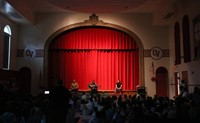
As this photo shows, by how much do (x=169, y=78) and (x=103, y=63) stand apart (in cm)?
460

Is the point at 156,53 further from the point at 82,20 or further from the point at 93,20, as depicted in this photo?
the point at 82,20

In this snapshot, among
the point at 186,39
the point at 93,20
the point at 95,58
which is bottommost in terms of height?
the point at 95,58

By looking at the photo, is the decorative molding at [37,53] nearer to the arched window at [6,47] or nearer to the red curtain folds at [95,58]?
the red curtain folds at [95,58]

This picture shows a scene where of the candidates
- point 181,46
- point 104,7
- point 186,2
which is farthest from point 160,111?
point 104,7

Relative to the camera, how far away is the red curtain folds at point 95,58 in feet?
59.8

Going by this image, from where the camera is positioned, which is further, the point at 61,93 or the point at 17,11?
the point at 17,11

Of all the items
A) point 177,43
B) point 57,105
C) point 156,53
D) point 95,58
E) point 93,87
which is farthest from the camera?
point 95,58

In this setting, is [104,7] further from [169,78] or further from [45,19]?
[169,78]

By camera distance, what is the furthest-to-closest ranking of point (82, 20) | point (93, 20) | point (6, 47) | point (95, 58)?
point (95, 58) < point (82, 20) < point (93, 20) < point (6, 47)

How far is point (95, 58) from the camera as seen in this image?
18375 mm

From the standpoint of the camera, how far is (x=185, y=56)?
1443 cm

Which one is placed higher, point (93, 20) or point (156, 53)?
point (93, 20)

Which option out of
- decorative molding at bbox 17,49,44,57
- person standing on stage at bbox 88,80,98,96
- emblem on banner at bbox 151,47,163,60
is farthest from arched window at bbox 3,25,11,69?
emblem on banner at bbox 151,47,163,60

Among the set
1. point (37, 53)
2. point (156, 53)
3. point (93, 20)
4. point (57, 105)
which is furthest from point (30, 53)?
point (57, 105)
